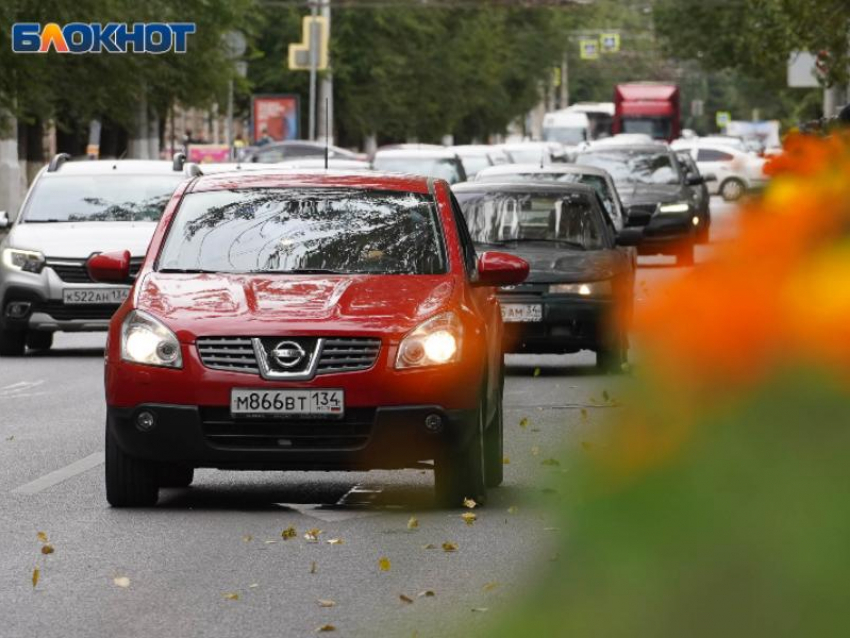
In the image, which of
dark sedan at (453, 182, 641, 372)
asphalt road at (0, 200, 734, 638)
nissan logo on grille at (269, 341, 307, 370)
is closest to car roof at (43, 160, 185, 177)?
dark sedan at (453, 182, 641, 372)

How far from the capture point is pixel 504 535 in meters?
9.69

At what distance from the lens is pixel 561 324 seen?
18.9 metres

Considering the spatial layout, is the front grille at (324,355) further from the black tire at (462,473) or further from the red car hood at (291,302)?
the black tire at (462,473)

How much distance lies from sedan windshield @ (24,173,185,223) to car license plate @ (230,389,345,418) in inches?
464

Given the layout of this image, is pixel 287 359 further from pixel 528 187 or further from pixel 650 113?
pixel 650 113

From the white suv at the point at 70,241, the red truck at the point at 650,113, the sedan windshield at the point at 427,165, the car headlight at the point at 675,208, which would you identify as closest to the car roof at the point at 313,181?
the white suv at the point at 70,241

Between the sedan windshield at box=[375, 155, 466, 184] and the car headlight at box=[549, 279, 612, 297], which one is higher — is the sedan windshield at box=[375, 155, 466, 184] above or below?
below

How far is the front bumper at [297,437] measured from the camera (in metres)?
10.2

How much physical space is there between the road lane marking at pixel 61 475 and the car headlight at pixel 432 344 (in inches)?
81.6

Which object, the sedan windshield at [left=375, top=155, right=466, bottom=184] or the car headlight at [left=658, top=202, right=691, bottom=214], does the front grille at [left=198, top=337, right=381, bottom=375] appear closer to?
the car headlight at [left=658, top=202, right=691, bottom=214]

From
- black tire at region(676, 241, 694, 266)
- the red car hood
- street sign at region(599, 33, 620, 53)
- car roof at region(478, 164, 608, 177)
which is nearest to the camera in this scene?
black tire at region(676, 241, 694, 266)

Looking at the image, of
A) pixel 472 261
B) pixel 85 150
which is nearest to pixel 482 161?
pixel 85 150

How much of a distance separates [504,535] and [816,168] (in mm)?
6200

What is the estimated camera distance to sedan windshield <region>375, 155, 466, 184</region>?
39781 mm
